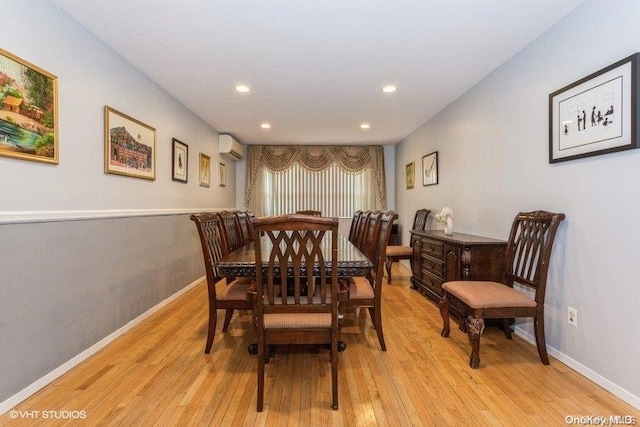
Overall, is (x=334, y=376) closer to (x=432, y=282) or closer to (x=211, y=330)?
(x=211, y=330)

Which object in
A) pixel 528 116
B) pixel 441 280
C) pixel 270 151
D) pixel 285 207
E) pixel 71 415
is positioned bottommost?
pixel 71 415

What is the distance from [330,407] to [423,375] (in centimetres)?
68

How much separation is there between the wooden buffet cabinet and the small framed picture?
11.7ft

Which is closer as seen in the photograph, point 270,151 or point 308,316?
point 308,316

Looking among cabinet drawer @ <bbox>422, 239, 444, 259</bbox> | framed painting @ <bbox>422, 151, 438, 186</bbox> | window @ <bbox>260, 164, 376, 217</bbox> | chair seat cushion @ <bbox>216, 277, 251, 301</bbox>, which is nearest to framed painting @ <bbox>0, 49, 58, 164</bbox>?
chair seat cushion @ <bbox>216, 277, 251, 301</bbox>

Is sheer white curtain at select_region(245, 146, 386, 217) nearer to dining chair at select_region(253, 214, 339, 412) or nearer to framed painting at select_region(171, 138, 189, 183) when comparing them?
framed painting at select_region(171, 138, 189, 183)

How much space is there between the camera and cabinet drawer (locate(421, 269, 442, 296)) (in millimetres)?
3261

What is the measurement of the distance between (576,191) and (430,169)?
8.45ft

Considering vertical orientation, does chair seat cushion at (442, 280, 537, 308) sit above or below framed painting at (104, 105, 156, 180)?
below

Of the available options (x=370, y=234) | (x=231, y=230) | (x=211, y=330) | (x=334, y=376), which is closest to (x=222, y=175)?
(x=231, y=230)

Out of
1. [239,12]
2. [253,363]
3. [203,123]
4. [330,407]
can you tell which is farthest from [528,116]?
[203,123]

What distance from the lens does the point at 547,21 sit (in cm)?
221

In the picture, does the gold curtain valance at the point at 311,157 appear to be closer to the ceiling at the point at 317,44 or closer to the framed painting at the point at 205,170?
the framed painting at the point at 205,170

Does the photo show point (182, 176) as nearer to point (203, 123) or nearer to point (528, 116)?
point (203, 123)
